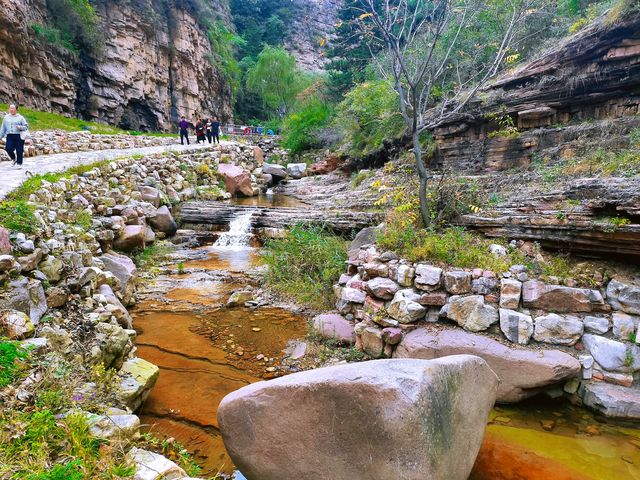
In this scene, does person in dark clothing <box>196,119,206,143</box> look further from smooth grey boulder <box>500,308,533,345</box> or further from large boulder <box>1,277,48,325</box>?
smooth grey boulder <box>500,308,533,345</box>

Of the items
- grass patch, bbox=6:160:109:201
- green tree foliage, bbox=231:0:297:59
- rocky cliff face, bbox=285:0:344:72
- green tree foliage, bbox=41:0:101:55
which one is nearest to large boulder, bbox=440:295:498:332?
grass patch, bbox=6:160:109:201

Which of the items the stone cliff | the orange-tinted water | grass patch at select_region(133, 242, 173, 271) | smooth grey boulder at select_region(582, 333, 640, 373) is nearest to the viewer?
the orange-tinted water

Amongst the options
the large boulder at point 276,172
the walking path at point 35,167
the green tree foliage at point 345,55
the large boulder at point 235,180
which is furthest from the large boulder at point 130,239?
the green tree foliage at point 345,55

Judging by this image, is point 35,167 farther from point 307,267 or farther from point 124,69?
point 124,69

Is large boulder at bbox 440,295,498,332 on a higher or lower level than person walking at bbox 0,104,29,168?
lower

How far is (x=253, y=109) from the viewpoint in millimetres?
40281

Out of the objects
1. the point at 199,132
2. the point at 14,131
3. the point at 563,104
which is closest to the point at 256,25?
the point at 199,132

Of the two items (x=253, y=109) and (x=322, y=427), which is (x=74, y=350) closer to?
(x=322, y=427)

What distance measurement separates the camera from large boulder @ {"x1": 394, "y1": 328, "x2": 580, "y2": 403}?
418 centimetres

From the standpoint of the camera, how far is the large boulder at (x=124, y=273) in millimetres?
6595

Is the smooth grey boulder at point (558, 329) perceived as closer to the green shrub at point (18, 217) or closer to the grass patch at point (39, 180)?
the green shrub at point (18, 217)

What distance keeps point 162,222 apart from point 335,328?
22.6ft

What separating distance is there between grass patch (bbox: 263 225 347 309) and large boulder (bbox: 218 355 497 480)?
11.8ft

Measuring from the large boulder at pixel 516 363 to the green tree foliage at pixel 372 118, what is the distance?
31.8 feet
